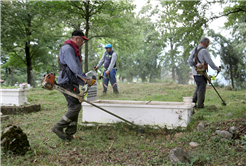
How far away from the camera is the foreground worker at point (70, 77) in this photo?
3.75m

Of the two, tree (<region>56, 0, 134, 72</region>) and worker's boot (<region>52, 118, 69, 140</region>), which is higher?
tree (<region>56, 0, 134, 72</region>)

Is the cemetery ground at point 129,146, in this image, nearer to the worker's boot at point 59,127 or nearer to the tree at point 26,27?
the worker's boot at point 59,127

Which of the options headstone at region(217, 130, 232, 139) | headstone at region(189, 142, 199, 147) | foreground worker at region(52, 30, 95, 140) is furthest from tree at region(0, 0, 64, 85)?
headstone at region(217, 130, 232, 139)

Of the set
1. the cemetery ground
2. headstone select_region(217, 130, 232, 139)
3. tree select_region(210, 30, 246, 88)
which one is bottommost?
the cemetery ground

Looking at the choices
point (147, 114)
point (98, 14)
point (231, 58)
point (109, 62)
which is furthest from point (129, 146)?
point (231, 58)

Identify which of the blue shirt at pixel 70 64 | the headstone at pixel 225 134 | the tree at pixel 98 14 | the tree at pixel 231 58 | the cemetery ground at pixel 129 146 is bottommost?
the cemetery ground at pixel 129 146

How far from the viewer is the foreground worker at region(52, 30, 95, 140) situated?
12.3 feet

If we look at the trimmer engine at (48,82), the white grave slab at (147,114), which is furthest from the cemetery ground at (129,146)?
the trimmer engine at (48,82)

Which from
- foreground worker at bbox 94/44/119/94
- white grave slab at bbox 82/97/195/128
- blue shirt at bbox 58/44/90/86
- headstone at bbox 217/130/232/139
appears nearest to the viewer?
headstone at bbox 217/130/232/139

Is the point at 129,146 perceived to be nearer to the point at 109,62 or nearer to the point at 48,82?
the point at 48,82

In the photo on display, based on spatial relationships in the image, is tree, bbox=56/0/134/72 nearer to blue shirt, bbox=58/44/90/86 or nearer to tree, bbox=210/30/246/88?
blue shirt, bbox=58/44/90/86

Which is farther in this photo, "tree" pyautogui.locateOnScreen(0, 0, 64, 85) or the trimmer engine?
"tree" pyautogui.locateOnScreen(0, 0, 64, 85)

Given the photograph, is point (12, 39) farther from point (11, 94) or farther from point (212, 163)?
point (212, 163)

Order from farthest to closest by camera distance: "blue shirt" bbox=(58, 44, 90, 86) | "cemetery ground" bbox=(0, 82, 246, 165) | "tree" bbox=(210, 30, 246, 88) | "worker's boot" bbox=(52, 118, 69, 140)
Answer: "tree" bbox=(210, 30, 246, 88), "worker's boot" bbox=(52, 118, 69, 140), "blue shirt" bbox=(58, 44, 90, 86), "cemetery ground" bbox=(0, 82, 246, 165)
